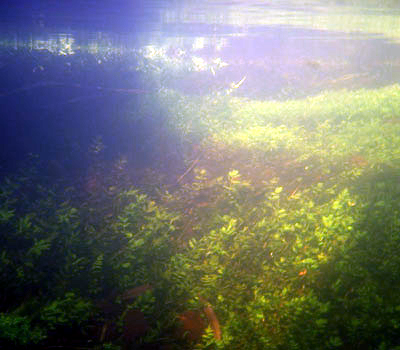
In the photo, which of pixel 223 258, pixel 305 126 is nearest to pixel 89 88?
pixel 305 126

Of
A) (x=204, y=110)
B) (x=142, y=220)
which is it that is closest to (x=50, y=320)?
(x=142, y=220)

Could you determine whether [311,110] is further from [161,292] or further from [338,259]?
[161,292]

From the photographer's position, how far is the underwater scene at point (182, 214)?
3240 millimetres

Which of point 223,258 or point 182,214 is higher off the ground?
point 182,214

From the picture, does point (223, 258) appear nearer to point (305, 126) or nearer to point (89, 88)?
point (305, 126)

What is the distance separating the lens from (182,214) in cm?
586

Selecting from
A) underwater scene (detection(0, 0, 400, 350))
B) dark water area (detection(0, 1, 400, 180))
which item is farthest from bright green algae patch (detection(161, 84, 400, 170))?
dark water area (detection(0, 1, 400, 180))

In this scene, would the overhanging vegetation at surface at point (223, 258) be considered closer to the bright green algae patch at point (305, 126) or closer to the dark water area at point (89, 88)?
the bright green algae patch at point (305, 126)

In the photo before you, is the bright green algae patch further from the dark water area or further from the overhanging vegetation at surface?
the dark water area

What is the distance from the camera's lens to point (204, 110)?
9984 mm

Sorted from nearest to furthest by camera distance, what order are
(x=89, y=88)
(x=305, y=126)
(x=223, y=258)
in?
(x=223, y=258) → (x=89, y=88) → (x=305, y=126)

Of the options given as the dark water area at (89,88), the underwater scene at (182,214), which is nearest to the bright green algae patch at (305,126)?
the underwater scene at (182,214)

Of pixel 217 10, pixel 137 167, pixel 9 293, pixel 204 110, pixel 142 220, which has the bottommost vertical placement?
pixel 9 293

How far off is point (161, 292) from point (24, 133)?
6904mm
